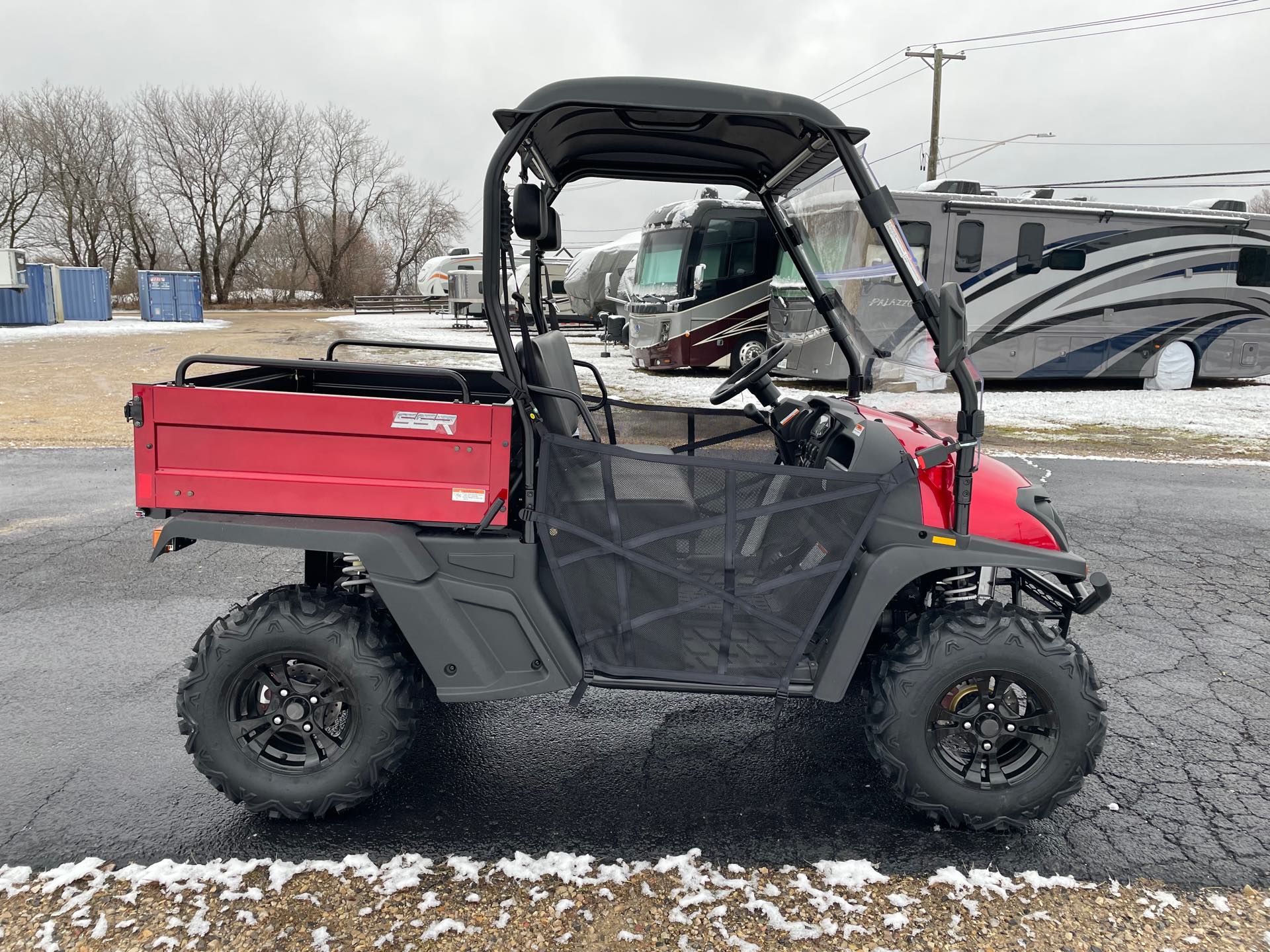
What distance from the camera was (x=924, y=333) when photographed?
8.35 feet

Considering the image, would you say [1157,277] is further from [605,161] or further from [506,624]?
[506,624]

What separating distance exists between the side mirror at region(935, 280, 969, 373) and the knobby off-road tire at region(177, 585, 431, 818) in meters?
1.77

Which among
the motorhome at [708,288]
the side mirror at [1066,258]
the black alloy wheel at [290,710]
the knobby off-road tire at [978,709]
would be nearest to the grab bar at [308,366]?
the black alloy wheel at [290,710]

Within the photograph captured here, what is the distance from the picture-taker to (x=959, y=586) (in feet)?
9.20

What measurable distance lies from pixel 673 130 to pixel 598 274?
2461 centimetres

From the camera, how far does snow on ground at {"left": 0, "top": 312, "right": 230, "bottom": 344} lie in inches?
909

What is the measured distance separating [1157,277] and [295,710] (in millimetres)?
14422

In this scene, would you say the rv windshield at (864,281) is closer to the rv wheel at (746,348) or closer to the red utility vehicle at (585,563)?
the red utility vehicle at (585,563)

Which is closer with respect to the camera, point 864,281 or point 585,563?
point 585,563

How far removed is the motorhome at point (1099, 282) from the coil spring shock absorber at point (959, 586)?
33.3 feet

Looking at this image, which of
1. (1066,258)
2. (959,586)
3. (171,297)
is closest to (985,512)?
(959,586)

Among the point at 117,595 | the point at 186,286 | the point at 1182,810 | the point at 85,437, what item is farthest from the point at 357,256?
the point at 1182,810

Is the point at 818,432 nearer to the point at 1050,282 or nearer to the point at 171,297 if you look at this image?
the point at 1050,282

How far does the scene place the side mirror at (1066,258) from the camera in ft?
42.1
